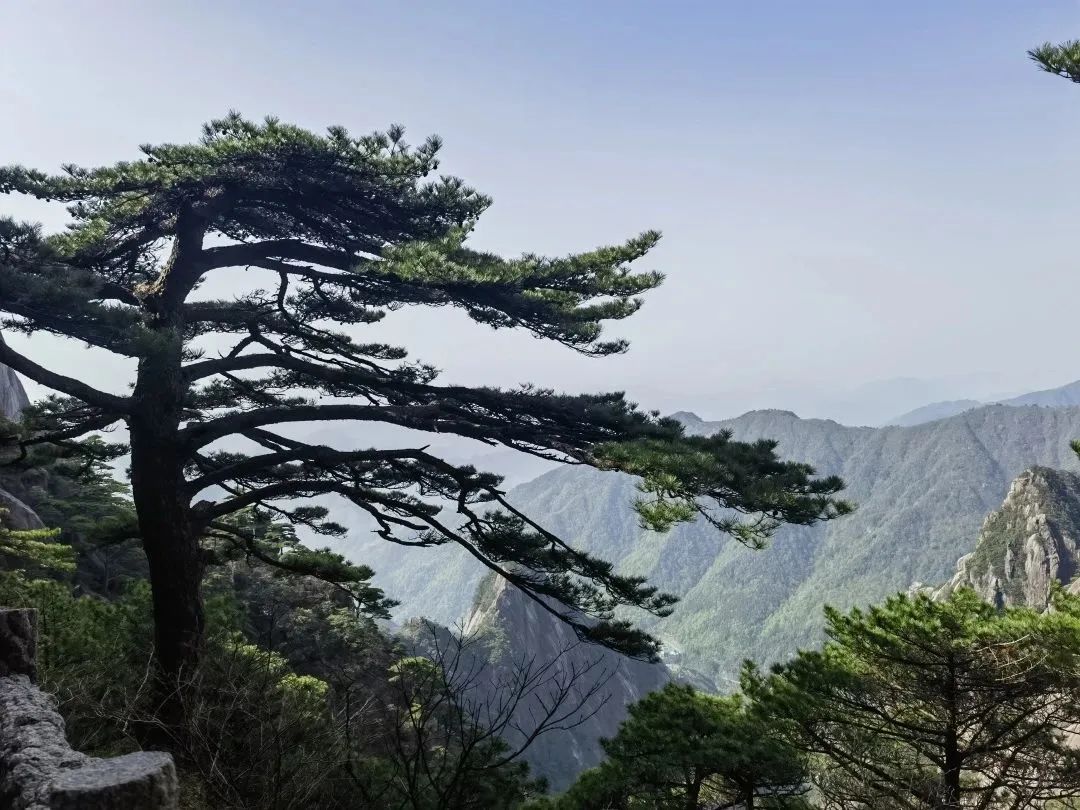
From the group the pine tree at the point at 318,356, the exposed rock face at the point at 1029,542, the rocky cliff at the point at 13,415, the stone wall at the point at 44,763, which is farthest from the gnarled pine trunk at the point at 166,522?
the exposed rock face at the point at 1029,542

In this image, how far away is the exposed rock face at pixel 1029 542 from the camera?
95.1 meters

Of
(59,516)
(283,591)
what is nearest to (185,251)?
(283,591)

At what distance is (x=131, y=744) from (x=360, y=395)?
169 inches

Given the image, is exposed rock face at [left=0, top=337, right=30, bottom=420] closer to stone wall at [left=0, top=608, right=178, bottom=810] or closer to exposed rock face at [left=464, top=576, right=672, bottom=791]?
stone wall at [left=0, top=608, right=178, bottom=810]

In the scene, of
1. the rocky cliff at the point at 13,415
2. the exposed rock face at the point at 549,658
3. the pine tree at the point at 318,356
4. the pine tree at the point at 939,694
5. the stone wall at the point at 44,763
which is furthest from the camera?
the exposed rock face at the point at 549,658

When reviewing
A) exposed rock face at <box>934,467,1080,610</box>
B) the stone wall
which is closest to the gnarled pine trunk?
the stone wall

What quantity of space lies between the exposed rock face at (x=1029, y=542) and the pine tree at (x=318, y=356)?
99645 millimetres

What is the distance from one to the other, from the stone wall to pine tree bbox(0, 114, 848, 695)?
309cm

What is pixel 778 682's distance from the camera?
11.3 meters

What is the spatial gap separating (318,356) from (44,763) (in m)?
6.83

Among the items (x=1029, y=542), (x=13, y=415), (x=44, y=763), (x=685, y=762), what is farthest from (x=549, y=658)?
(x=44, y=763)

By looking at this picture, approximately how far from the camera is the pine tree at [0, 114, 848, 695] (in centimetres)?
673

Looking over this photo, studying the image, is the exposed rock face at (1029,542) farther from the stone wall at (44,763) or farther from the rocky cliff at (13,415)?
the stone wall at (44,763)

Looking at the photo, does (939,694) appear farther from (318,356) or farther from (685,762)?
(318,356)
